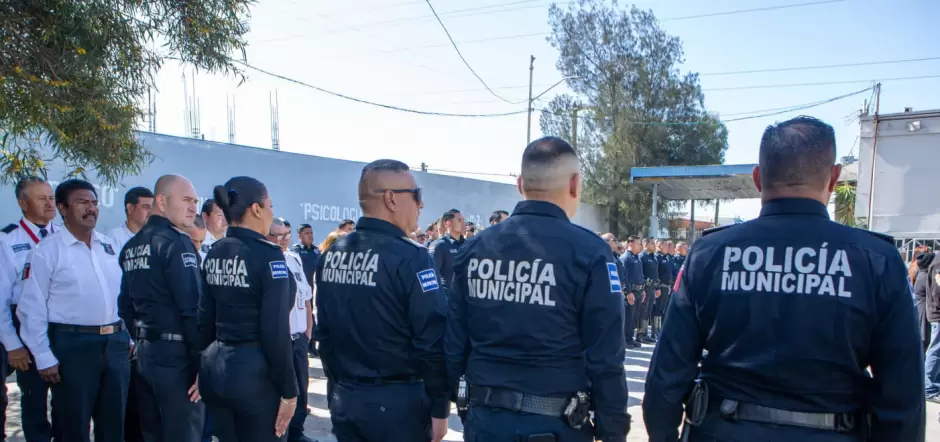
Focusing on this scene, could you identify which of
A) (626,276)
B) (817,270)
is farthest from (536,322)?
(626,276)

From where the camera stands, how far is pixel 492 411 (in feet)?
8.12

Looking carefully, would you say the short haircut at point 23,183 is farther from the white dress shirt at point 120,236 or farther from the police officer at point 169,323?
the police officer at point 169,323

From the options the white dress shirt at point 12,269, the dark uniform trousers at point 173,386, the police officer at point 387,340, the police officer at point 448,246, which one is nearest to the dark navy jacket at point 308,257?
the police officer at point 448,246

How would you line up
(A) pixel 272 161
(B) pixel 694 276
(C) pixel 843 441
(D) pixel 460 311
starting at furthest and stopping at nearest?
(A) pixel 272 161, (D) pixel 460 311, (B) pixel 694 276, (C) pixel 843 441

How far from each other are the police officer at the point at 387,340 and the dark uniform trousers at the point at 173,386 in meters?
1.30

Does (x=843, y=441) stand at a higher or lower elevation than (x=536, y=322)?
lower

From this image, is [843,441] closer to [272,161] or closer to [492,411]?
[492,411]

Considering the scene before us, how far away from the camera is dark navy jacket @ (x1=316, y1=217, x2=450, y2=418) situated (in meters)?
2.79

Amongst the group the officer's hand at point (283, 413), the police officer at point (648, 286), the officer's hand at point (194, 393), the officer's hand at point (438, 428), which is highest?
the officer's hand at point (438, 428)

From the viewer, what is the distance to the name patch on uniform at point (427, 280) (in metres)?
2.81

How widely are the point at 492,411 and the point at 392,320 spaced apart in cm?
65

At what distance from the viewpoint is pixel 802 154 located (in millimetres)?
2133

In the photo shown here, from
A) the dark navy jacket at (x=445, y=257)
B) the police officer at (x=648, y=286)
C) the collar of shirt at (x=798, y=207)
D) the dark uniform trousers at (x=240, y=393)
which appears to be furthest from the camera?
the police officer at (x=648, y=286)

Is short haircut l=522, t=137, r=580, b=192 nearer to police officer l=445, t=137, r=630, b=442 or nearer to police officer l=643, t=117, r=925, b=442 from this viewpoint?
police officer l=445, t=137, r=630, b=442
